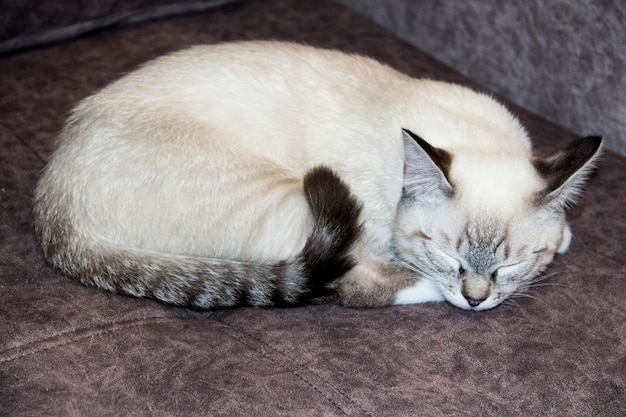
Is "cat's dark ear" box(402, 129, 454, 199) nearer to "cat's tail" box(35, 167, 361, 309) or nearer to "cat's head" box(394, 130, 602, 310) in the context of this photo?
"cat's head" box(394, 130, 602, 310)

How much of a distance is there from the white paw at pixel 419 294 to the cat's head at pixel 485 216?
0.04 metres

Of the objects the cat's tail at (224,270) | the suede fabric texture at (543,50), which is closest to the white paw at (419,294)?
the cat's tail at (224,270)

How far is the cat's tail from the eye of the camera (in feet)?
7.19

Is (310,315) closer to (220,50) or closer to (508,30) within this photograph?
(220,50)

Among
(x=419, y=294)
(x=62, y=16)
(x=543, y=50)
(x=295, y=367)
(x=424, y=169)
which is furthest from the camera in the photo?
(x=62, y=16)

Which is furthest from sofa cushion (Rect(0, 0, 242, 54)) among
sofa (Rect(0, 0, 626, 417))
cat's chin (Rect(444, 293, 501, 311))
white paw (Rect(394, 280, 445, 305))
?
cat's chin (Rect(444, 293, 501, 311))

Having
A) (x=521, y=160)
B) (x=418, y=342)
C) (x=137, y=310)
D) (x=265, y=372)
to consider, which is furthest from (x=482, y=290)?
(x=137, y=310)

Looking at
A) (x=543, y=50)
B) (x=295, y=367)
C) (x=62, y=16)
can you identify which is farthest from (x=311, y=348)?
(x=62, y=16)

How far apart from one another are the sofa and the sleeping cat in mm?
82

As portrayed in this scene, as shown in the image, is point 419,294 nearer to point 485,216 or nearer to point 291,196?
point 485,216

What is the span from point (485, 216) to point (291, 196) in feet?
2.00

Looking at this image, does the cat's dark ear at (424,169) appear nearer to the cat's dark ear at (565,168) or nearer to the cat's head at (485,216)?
the cat's head at (485,216)

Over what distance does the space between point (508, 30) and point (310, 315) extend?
1797mm

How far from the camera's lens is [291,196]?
2.41 metres
